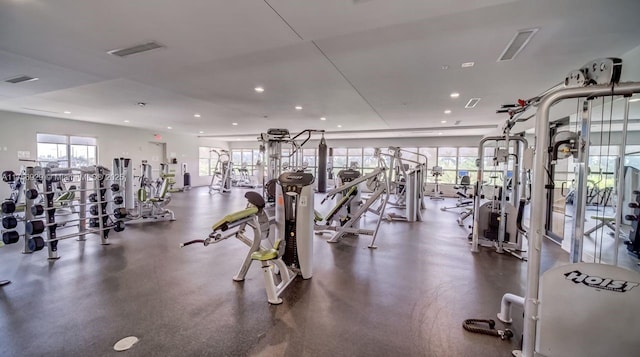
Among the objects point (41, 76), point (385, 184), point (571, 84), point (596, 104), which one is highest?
point (41, 76)

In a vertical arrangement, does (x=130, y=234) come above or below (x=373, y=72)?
below

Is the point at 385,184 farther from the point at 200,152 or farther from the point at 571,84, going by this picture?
the point at 200,152

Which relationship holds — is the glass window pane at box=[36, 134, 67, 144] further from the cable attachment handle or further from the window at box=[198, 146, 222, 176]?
the cable attachment handle

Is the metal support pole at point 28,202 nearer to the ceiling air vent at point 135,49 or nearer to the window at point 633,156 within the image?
the ceiling air vent at point 135,49

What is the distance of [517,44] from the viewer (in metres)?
2.94

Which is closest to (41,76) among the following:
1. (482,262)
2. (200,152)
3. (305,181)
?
(305,181)

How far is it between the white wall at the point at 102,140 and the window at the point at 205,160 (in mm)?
268

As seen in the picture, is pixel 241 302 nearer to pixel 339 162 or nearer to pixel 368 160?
pixel 368 160

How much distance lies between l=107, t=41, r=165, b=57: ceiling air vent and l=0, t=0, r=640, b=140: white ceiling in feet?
0.31

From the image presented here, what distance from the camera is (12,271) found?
3.24 meters

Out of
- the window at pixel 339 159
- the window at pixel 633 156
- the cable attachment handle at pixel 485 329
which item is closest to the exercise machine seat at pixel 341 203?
the cable attachment handle at pixel 485 329

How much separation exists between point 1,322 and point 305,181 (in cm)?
283

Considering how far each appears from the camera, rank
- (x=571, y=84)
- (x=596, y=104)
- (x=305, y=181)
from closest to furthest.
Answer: (x=571, y=84) < (x=305, y=181) < (x=596, y=104)

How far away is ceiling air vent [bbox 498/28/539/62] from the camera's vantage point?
2683 millimetres
